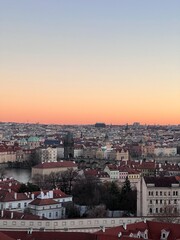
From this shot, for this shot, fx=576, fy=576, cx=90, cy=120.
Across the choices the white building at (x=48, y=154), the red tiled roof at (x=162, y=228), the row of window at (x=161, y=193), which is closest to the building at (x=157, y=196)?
the row of window at (x=161, y=193)

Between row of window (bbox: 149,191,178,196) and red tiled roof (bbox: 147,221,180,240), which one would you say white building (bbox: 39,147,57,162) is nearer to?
row of window (bbox: 149,191,178,196)

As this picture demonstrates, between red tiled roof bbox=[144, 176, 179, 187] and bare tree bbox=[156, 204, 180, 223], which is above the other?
red tiled roof bbox=[144, 176, 179, 187]

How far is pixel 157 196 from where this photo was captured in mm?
24781

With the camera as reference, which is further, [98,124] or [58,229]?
[98,124]

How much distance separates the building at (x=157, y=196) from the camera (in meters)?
24.2

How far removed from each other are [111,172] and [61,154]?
34480 mm

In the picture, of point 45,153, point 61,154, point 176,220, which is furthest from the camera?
point 61,154

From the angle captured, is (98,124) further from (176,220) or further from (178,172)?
(176,220)

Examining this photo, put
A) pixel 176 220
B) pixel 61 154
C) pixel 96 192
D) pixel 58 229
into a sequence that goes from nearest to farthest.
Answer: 1. pixel 58 229
2. pixel 176 220
3. pixel 96 192
4. pixel 61 154

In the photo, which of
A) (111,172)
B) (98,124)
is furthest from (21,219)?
(98,124)

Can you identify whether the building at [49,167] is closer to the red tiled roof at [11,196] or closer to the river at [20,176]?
the river at [20,176]

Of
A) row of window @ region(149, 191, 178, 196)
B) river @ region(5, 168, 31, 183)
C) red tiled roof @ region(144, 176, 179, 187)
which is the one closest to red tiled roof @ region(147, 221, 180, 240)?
row of window @ region(149, 191, 178, 196)

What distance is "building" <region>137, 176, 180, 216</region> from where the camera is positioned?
24188 mm

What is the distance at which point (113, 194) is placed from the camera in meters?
28.0
